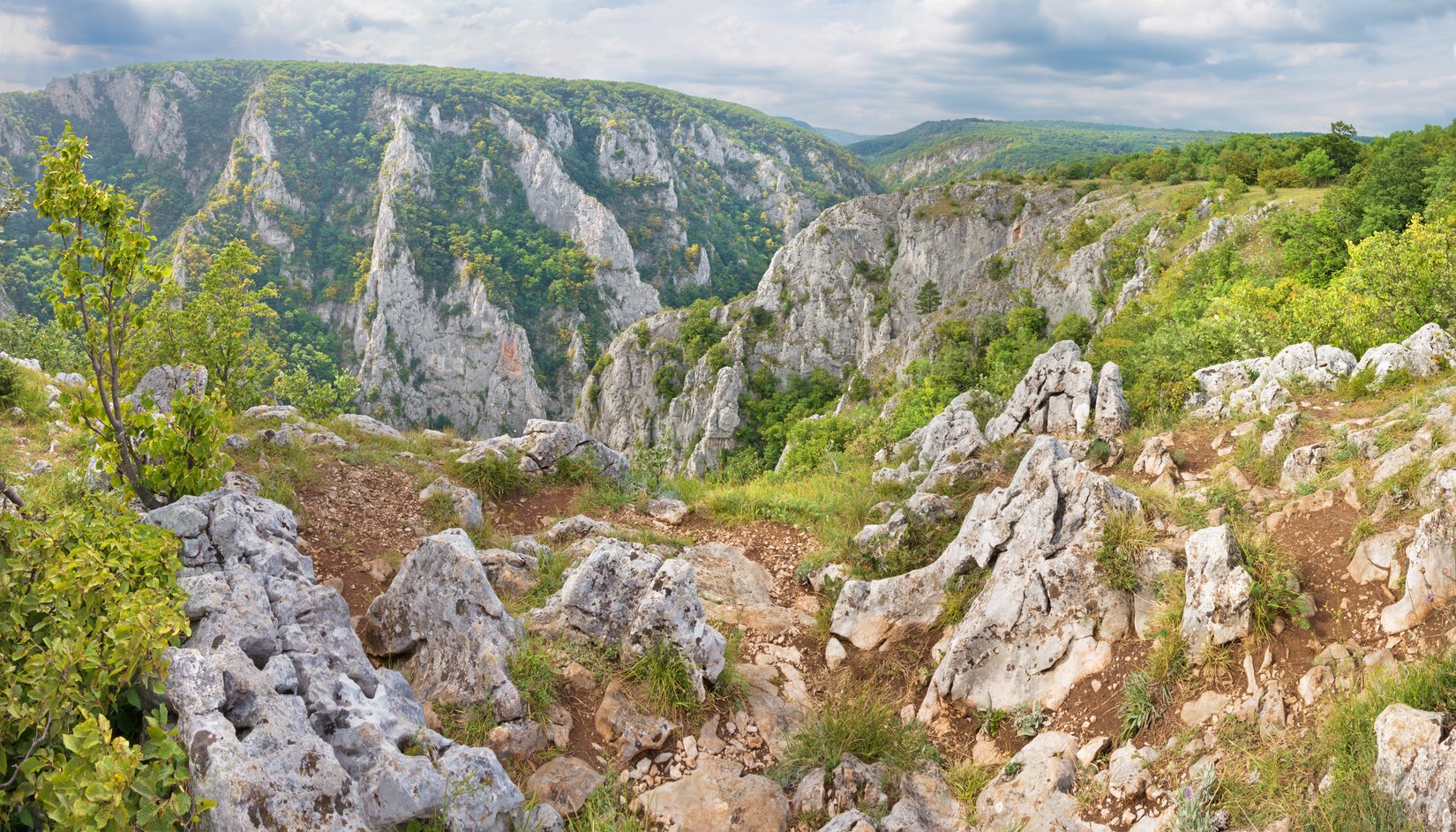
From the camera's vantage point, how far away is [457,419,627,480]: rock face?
557 inches

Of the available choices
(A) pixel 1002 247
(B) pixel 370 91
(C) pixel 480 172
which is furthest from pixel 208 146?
(A) pixel 1002 247

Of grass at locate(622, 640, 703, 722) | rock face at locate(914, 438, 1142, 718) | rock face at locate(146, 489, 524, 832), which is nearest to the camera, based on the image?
rock face at locate(146, 489, 524, 832)

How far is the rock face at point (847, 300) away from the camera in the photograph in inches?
2260

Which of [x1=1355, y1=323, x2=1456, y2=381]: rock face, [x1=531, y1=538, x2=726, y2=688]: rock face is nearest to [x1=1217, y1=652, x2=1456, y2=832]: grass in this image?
[x1=531, y1=538, x2=726, y2=688]: rock face

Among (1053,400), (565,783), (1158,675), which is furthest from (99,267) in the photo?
(1053,400)

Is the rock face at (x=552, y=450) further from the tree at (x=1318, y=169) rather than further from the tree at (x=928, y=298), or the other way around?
the tree at (x=928, y=298)

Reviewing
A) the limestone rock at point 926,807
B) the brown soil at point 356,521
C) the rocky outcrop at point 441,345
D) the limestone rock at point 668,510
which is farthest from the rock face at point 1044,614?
the rocky outcrop at point 441,345

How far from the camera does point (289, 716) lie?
442cm

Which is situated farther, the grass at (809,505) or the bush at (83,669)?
the grass at (809,505)

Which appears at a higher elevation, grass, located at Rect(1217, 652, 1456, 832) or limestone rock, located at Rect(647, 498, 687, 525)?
grass, located at Rect(1217, 652, 1456, 832)

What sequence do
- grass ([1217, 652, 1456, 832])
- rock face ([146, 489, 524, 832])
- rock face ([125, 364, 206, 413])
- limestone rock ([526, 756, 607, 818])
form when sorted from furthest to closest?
rock face ([125, 364, 206, 413]), limestone rock ([526, 756, 607, 818]), grass ([1217, 652, 1456, 832]), rock face ([146, 489, 524, 832])

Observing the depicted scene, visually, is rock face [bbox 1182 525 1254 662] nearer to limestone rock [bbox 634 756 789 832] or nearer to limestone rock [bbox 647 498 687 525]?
limestone rock [bbox 634 756 789 832]

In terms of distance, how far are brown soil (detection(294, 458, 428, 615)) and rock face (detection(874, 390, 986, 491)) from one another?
8562 mm

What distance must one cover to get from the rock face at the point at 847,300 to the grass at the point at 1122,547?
150 feet
